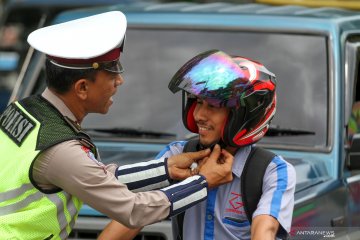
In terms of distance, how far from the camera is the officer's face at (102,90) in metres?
3.97

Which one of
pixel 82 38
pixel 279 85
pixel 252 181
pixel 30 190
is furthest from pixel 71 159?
pixel 279 85

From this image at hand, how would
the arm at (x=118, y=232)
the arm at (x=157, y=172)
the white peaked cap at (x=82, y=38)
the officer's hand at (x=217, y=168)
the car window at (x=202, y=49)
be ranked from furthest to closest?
the car window at (x=202, y=49) < the arm at (x=118, y=232) < the arm at (x=157, y=172) < the officer's hand at (x=217, y=168) < the white peaked cap at (x=82, y=38)

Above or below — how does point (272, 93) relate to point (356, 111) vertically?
above

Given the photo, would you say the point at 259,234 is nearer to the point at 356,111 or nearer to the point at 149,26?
the point at 356,111

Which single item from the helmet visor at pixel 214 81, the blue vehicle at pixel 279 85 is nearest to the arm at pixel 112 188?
the helmet visor at pixel 214 81

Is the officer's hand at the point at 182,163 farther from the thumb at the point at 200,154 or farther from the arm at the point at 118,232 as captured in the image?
the arm at the point at 118,232

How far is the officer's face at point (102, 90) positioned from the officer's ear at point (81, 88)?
0.01 metres

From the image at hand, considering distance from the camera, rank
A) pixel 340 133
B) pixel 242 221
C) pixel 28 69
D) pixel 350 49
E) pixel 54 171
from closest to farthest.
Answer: pixel 54 171, pixel 242 221, pixel 340 133, pixel 350 49, pixel 28 69

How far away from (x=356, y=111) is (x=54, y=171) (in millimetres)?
2698

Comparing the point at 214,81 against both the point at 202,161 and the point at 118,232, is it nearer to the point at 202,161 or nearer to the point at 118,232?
the point at 202,161

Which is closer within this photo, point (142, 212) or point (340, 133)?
point (142, 212)

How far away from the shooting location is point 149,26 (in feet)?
21.6

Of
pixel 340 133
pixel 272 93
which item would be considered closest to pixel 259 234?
pixel 272 93

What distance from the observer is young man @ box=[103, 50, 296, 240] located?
3893mm
